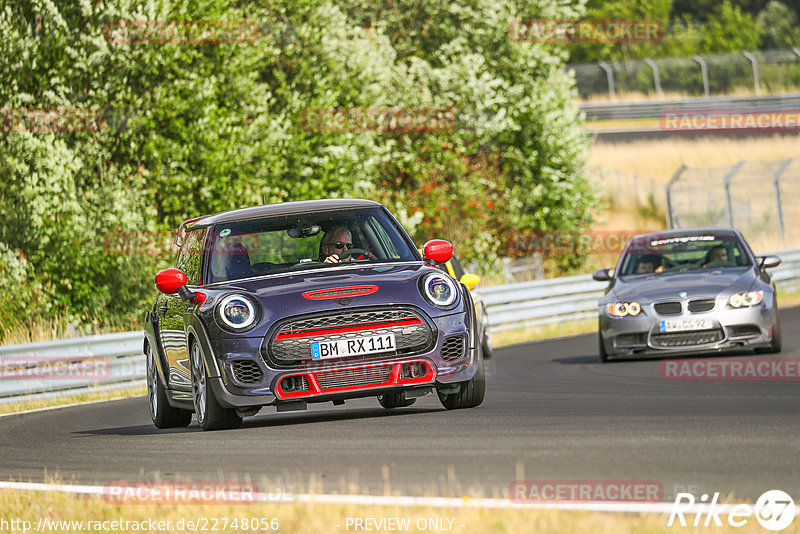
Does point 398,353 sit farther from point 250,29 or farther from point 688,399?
point 250,29

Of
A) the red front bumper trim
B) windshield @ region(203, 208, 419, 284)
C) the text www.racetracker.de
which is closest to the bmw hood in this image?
windshield @ region(203, 208, 419, 284)

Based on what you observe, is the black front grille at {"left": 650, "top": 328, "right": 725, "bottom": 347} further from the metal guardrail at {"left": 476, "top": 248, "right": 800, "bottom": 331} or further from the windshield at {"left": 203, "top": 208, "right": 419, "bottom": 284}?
the metal guardrail at {"left": 476, "top": 248, "right": 800, "bottom": 331}

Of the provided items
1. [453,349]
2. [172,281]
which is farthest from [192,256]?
[453,349]

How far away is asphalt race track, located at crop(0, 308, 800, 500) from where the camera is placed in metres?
6.67

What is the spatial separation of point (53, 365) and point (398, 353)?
27.9 feet

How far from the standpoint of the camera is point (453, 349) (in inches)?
372

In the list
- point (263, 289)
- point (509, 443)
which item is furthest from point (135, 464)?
point (509, 443)

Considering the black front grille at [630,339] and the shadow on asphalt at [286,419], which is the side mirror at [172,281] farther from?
the black front grille at [630,339]

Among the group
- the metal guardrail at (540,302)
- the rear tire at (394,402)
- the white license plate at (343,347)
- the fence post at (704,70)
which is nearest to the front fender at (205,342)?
the white license plate at (343,347)

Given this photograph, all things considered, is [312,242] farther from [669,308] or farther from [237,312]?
→ [669,308]

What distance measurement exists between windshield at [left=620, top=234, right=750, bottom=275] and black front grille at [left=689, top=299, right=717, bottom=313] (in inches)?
44.3

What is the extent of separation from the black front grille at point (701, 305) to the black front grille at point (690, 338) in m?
0.23

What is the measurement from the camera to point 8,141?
2241cm

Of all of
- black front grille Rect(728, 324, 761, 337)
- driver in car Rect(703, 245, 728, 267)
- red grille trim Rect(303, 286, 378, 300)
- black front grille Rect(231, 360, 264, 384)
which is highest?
red grille trim Rect(303, 286, 378, 300)
